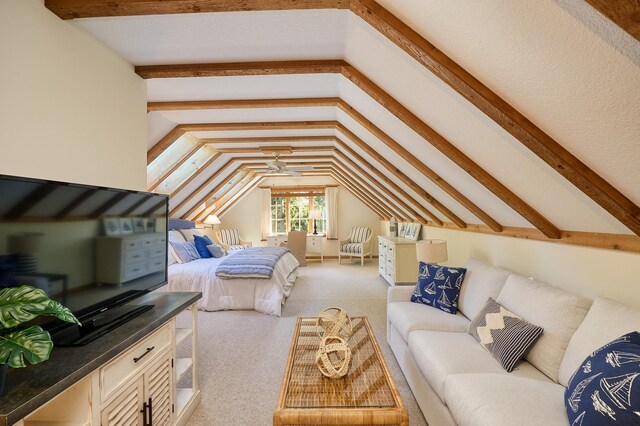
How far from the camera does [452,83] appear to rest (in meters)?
1.76

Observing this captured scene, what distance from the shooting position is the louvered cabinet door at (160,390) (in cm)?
175

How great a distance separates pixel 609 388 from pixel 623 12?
1211 mm

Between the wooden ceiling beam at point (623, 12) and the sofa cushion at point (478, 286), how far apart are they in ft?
6.77

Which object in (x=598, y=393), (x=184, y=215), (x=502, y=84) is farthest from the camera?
(x=184, y=215)

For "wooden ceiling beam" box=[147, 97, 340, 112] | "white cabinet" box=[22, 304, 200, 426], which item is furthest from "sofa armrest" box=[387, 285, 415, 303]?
"wooden ceiling beam" box=[147, 97, 340, 112]

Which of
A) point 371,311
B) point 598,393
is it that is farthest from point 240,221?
point 598,393

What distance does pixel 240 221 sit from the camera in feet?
31.4

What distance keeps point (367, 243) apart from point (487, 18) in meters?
7.62

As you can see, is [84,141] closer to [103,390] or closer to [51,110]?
[51,110]

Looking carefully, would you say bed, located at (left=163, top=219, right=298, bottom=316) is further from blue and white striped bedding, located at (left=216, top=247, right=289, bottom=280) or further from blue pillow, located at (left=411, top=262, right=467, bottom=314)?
blue pillow, located at (left=411, top=262, right=467, bottom=314)

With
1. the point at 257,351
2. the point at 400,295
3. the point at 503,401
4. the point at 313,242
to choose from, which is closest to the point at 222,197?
the point at 313,242

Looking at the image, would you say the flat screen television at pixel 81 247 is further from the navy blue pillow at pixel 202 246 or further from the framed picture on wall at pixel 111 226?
the navy blue pillow at pixel 202 246

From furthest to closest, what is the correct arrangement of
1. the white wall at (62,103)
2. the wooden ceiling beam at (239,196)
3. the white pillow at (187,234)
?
1. the wooden ceiling beam at (239,196)
2. the white pillow at (187,234)
3. the white wall at (62,103)

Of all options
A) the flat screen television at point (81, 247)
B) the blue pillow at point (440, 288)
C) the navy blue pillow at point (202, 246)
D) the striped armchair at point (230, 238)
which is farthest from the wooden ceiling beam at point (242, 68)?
the striped armchair at point (230, 238)
